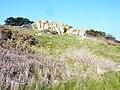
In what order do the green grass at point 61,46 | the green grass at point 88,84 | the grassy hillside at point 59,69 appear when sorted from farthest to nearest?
the green grass at point 61,46 → the grassy hillside at point 59,69 → the green grass at point 88,84

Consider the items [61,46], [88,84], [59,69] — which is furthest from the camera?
[61,46]

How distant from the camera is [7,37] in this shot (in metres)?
15.4

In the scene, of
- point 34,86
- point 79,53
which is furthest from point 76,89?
point 79,53

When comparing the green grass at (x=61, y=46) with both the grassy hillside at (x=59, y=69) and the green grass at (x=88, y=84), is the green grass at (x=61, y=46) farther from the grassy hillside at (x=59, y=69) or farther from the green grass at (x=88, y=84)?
the green grass at (x=88, y=84)

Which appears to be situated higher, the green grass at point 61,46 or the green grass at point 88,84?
the green grass at point 88,84

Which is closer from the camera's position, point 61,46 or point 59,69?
point 59,69

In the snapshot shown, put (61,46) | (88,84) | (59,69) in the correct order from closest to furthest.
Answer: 1. (88,84)
2. (59,69)
3. (61,46)

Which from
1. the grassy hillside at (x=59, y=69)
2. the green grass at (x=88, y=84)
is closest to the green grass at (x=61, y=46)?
the grassy hillside at (x=59, y=69)

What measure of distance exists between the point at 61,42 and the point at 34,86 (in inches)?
383

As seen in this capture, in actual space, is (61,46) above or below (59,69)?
below

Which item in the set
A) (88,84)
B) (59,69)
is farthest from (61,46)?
(88,84)

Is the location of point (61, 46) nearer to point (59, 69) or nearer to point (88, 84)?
point (59, 69)

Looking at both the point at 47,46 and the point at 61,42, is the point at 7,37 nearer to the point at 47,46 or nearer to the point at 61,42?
the point at 47,46

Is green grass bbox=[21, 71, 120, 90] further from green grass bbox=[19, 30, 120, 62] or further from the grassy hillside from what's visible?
green grass bbox=[19, 30, 120, 62]
